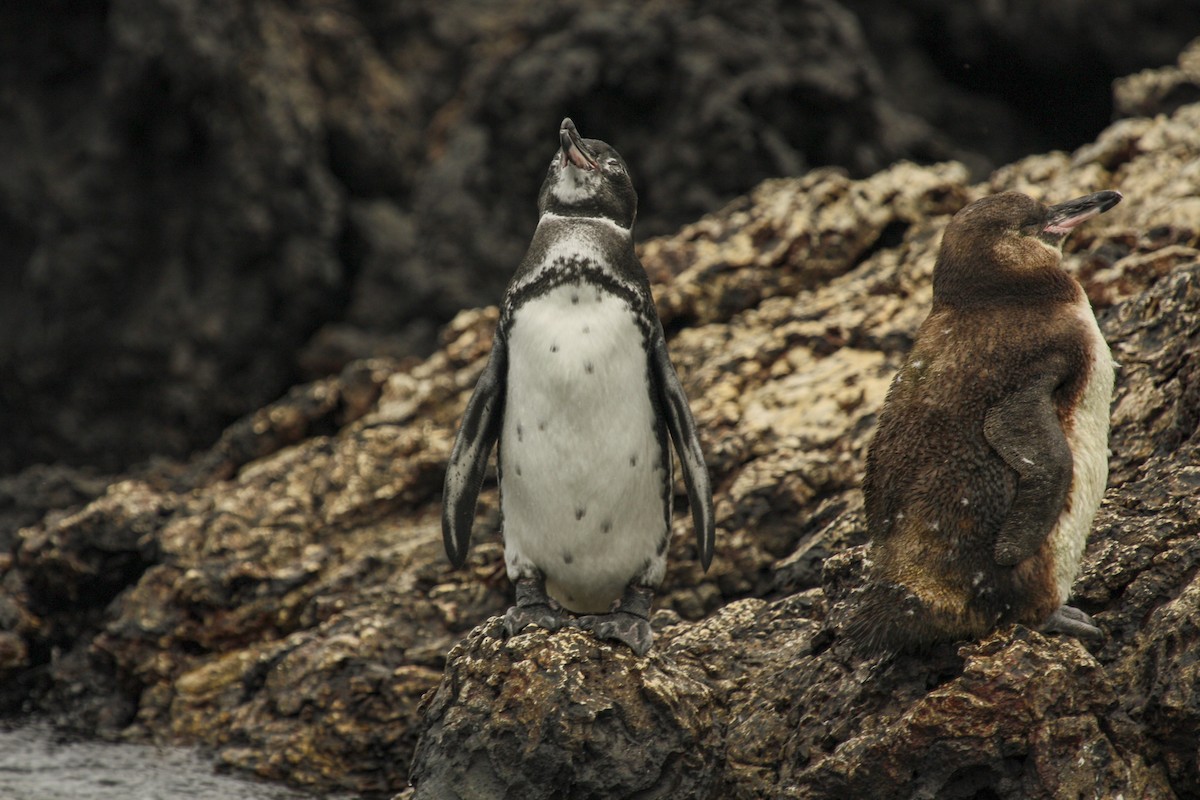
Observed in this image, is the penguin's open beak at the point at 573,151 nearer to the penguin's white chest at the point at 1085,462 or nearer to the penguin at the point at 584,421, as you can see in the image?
the penguin at the point at 584,421

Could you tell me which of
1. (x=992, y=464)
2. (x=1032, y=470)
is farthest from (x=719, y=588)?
(x=1032, y=470)

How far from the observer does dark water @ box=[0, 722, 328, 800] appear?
5727 millimetres

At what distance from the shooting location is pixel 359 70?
46.8ft

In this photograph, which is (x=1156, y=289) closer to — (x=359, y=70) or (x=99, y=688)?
(x=99, y=688)

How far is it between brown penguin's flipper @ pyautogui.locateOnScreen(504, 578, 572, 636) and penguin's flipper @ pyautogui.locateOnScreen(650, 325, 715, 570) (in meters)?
0.65

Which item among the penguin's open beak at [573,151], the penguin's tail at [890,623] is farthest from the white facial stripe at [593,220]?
the penguin's tail at [890,623]

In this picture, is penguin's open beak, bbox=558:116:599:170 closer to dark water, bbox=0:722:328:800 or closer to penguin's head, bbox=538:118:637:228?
penguin's head, bbox=538:118:637:228

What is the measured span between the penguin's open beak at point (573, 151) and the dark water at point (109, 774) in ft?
10.0

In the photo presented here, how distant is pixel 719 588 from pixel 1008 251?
101 inches

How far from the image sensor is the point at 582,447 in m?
5.10

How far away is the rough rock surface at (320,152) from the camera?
37.8 feet

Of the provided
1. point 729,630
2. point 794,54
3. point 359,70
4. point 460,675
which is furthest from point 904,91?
point 460,675

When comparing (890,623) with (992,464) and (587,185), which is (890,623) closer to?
(992,464)

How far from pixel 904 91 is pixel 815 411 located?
27.9 ft
